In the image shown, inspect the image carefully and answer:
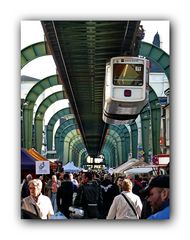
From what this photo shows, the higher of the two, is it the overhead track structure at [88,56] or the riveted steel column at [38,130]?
the overhead track structure at [88,56]

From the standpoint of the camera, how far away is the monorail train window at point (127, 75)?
1102 cm

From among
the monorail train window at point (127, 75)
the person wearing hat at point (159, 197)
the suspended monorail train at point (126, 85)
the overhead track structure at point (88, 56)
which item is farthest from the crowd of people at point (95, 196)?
the monorail train window at point (127, 75)

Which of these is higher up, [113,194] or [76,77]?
[76,77]

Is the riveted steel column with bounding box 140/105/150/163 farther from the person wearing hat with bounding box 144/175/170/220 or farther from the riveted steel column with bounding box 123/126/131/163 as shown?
the person wearing hat with bounding box 144/175/170/220

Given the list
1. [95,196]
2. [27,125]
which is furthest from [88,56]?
[95,196]

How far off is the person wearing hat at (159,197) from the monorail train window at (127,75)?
0.98 metres

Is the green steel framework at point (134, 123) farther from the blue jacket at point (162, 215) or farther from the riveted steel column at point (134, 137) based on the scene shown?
the blue jacket at point (162, 215)

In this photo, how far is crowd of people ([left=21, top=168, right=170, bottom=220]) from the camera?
432 inches

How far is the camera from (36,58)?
1102cm

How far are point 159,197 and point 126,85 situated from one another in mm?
1155

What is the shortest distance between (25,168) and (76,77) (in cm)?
110

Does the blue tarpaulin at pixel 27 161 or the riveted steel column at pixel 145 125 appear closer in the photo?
the blue tarpaulin at pixel 27 161
